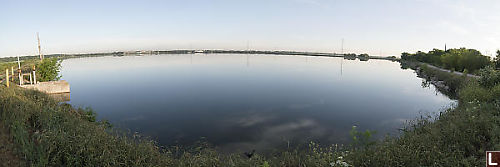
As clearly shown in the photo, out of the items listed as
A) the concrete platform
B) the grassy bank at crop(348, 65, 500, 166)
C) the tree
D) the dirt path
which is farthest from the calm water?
the dirt path

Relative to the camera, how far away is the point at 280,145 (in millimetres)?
12031

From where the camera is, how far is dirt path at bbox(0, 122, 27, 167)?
18.5ft

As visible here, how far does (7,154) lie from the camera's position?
6.00 metres

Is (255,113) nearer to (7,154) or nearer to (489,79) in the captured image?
(7,154)

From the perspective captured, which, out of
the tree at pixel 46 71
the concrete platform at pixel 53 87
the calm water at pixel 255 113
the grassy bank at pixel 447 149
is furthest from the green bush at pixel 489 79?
the tree at pixel 46 71

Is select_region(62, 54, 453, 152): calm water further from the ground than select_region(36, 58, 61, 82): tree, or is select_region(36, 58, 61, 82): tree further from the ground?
select_region(36, 58, 61, 82): tree

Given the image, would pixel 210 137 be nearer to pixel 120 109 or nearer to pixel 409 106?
pixel 120 109

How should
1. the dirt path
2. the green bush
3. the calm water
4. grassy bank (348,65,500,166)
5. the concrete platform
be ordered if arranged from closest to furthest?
the dirt path
grassy bank (348,65,500,166)
the calm water
the green bush
the concrete platform

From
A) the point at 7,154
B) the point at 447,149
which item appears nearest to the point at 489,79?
the point at 447,149

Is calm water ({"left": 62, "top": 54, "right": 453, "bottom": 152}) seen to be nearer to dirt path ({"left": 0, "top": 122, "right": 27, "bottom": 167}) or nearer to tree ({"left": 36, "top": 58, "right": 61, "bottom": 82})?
tree ({"left": 36, "top": 58, "right": 61, "bottom": 82})

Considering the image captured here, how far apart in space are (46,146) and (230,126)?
10.0 m

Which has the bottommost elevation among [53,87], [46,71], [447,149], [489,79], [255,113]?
[255,113]

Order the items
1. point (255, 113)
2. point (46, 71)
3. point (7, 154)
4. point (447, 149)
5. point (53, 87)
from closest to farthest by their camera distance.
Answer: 1. point (7, 154)
2. point (447, 149)
3. point (255, 113)
4. point (53, 87)
5. point (46, 71)

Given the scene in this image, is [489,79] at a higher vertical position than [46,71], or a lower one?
lower
